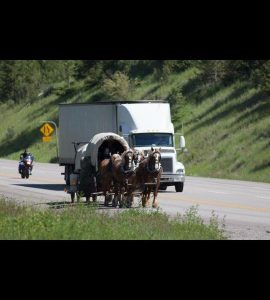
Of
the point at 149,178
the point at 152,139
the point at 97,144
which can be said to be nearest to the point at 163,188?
the point at 152,139

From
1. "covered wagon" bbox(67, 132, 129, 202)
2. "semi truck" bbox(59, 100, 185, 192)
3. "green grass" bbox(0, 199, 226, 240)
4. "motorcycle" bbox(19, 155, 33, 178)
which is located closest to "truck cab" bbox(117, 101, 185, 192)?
"semi truck" bbox(59, 100, 185, 192)

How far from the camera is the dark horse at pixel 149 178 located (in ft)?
98.6

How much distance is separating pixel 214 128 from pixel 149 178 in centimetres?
3652

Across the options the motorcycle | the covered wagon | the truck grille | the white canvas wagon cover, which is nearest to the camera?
the covered wagon

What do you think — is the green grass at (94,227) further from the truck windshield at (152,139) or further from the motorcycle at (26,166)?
the motorcycle at (26,166)

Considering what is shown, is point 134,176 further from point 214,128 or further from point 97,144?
point 214,128

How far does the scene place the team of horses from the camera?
98.8 feet

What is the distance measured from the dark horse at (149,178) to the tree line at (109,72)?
97.0ft

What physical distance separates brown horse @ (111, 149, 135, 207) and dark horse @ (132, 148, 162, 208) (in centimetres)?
28

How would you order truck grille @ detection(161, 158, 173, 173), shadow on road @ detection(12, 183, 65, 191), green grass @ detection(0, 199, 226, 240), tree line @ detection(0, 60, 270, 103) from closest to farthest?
1. green grass @ detection(0, 199, 226, 240)
2. truck grille @ detection(161, 158, 173, 173)
3. shadow on road @ detection(12, 183, 65, 191)
4. tree line @ detection(0, 60, 270, 103)

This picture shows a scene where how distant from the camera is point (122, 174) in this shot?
30.4 m

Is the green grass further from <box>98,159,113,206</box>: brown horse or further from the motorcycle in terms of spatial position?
the motorcycle
